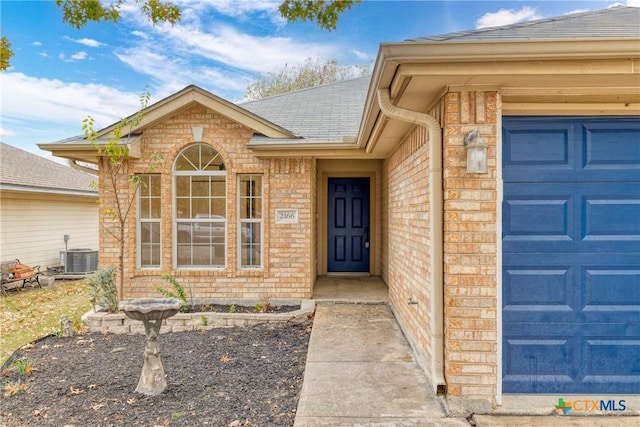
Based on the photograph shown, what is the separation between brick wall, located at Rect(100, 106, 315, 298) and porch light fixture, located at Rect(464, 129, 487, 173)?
3857 mm

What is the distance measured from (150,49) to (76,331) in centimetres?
742

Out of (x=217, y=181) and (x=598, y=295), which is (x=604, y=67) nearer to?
(x=598, y=295)

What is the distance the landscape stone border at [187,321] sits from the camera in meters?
5.57

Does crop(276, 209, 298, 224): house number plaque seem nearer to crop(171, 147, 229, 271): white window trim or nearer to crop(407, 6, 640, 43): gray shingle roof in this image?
crop(171, 147, 229, 271): white window trim

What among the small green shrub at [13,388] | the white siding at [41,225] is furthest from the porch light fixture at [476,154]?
the white siding at [41,225]

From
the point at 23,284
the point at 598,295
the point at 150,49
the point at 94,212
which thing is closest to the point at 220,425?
the point at 598,295

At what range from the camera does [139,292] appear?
6344mm

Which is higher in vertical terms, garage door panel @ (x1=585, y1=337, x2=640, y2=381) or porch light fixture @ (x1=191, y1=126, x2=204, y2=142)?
porch light fixture @ (x1=191, y1=126, x2=204, y2=142)

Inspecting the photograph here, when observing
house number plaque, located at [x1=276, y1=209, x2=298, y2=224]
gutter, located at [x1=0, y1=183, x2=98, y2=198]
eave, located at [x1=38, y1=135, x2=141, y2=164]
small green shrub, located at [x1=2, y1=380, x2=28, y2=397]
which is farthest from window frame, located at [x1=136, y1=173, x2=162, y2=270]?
gutter, located at [x1=0, y1=183, x2=98, y2=198]

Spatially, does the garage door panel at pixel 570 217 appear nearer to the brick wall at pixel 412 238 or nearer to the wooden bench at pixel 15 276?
the brick wall at pixel 412 238

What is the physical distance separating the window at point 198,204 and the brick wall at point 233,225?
0.47ft

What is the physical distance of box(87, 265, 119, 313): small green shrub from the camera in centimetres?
587

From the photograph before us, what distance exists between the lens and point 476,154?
272cm

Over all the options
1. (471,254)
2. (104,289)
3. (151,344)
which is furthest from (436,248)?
(104,289)
